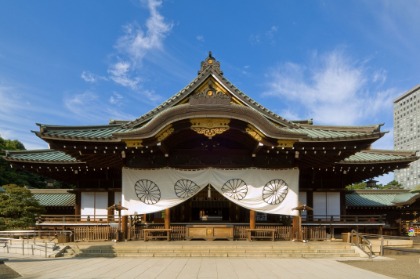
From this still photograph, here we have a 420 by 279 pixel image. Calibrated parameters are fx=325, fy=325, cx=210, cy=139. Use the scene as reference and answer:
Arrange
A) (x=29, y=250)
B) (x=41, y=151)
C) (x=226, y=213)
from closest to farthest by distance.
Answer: (x=29, y=250)
(x=41, y=151)
(x=226, y=213)

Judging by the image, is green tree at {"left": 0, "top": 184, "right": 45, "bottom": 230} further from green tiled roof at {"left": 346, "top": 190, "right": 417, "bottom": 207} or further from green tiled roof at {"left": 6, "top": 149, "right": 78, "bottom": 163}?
green tiled roof at {"left": 346, "top": 190, "right": 417, "bottom": 207}

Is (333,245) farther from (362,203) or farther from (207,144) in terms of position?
(362,203)

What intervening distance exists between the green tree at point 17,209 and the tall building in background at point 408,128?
364ft

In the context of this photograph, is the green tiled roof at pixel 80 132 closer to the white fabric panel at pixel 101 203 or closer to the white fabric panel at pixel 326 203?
the white fabric panel at pixel 101 203

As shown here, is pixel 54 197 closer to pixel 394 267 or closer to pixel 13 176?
pixel 394 267

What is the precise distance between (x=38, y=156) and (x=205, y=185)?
9.17m

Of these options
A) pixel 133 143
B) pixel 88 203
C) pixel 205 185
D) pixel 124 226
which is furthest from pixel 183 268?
pixel 88 203

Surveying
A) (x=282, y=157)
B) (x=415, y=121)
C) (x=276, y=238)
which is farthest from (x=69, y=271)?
(x=415, y=121)

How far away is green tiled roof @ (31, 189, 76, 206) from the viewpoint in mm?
18609

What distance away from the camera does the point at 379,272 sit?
30.6 ft

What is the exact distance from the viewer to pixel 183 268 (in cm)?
948

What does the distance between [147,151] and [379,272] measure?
9.45 m

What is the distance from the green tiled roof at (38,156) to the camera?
16.1m

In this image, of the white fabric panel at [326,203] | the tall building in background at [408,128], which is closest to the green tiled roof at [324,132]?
the white fabric panel at [326,203]
